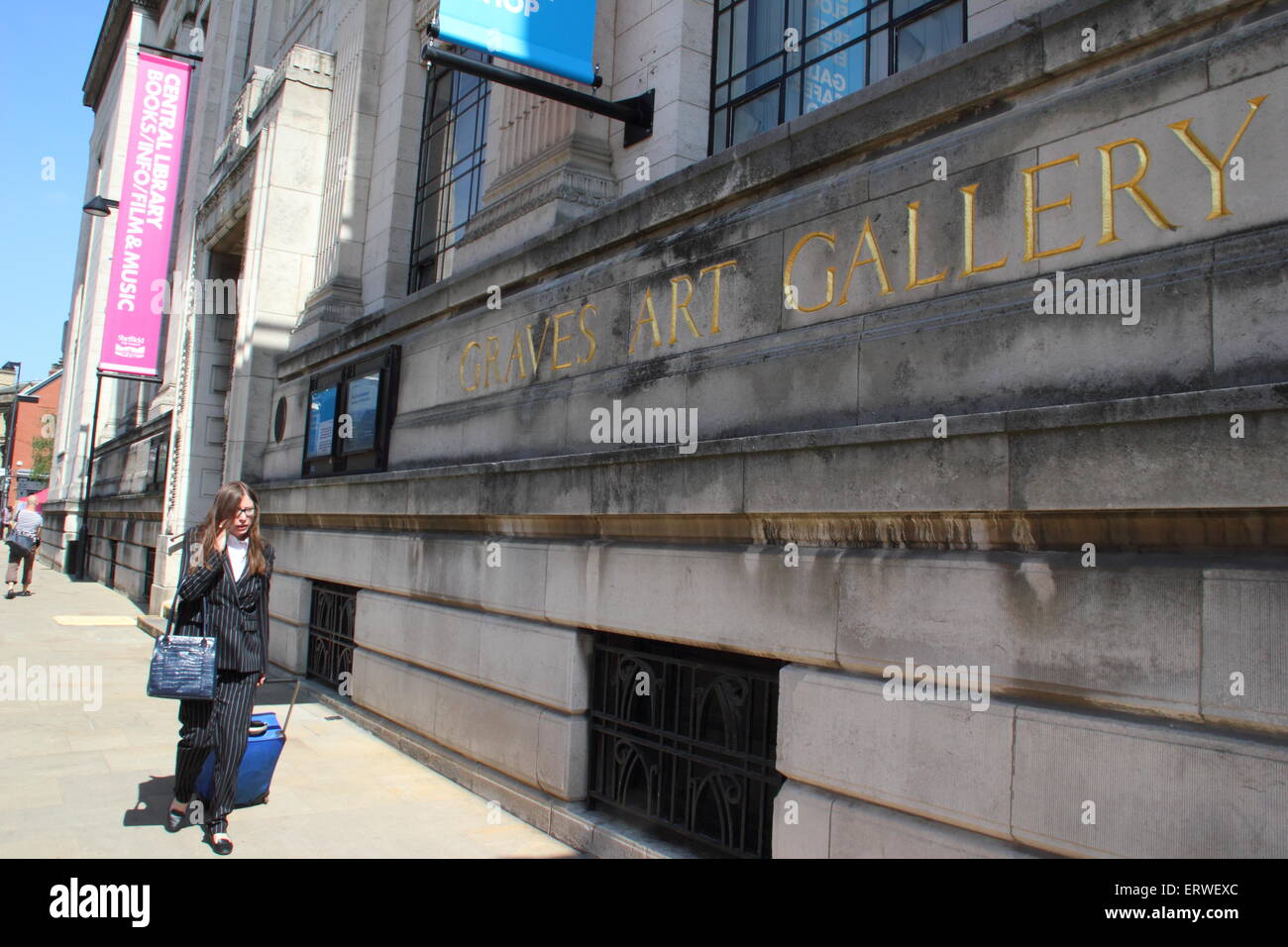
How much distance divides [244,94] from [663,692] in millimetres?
14894

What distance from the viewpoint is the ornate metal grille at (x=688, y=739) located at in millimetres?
5195

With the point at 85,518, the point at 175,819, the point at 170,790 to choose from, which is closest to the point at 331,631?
the point at 170,790

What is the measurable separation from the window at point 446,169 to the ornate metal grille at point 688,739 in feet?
22.6

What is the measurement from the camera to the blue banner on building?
7.51 metres

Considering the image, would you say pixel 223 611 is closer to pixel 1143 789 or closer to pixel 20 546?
pixel 1143 789

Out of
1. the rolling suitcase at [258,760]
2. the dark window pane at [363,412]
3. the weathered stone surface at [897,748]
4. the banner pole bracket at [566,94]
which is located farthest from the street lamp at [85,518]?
the weathered stone surface at [897,748]

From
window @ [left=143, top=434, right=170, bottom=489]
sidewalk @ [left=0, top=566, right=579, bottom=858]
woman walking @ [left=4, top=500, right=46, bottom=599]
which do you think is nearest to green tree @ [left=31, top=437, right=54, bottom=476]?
woman walking @ [left=4, top=500, right=46, bottom=599]

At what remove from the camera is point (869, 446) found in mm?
4477

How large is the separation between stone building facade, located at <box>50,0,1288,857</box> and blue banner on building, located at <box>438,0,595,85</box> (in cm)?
53

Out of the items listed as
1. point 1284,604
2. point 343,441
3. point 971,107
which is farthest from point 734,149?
point 343,441

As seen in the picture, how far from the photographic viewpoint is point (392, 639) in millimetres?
8922

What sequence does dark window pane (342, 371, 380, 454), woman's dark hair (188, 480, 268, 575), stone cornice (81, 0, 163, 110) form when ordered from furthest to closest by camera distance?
stone cornice (81, 0, 163, 110), dark window pane (342, 371, 380, 454), woman's dark hair (188, 480, 268, 575)

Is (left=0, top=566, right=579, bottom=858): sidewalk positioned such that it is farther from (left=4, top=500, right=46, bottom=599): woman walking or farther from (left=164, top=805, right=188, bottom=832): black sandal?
(left=4, top=500, right=46, bottom=599): woman walking
